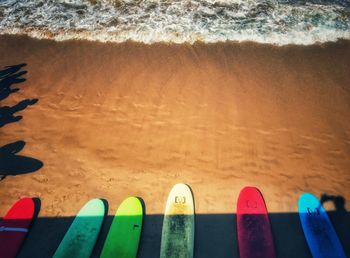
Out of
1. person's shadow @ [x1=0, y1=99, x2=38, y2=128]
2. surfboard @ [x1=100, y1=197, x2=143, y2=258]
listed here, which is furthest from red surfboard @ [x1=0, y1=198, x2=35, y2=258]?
person's shadow @ [x1=0, y1=99, x2=38, y2=128]

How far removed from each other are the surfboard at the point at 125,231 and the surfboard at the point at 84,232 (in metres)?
0.23

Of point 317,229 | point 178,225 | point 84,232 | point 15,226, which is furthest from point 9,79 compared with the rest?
point 317,229

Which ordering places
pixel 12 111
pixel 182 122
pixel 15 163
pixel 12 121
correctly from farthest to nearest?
pixel 12 111 < pixel 12 121 < pixel 182 122 < pixel 15 163

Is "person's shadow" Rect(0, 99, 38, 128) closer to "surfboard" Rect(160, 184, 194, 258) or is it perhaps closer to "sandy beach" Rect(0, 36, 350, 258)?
"sandy beach" Rect(0, 36, 350, 258)

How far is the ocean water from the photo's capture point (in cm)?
815

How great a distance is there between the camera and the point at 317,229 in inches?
173

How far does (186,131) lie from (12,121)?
386 cm

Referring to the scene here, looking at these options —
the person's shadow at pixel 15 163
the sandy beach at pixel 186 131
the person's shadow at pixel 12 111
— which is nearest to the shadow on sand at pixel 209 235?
the sandy beach at pixel 186 131

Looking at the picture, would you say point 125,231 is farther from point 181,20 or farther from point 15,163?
point 181,20

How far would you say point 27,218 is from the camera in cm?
457

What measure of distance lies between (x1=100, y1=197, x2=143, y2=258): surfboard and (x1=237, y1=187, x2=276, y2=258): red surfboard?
1.62 m

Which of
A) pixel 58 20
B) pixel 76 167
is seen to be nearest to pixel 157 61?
pixel 76 167

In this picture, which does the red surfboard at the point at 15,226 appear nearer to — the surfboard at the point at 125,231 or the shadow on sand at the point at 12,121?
the shadow on sand at the point at 12,121

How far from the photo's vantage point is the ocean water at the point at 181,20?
8.15m
